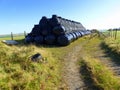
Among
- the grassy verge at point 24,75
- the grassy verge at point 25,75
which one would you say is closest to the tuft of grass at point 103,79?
the grassy verge at point 25,75

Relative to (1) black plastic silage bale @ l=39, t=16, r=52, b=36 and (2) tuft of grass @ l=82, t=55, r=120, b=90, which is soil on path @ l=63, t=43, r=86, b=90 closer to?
(2) tuft of grass @ l=82, t=55, r=120, b=90

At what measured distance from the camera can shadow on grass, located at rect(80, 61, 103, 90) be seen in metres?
8.53

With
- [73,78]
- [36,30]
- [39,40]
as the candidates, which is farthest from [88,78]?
[36,30]

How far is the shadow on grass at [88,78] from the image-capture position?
28.0ft

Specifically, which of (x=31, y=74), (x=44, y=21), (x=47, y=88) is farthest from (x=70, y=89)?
(x=44, y=21)

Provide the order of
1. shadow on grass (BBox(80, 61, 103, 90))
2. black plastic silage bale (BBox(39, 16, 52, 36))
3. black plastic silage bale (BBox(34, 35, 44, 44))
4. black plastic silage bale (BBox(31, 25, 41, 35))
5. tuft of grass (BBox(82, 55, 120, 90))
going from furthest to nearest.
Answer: black plastic silage bale (BBox(31, 25, 41, 35)) → black plastic silage bale (BBox(39, 16, 52, 36)) → black plastic silage bale (BBox(34, 35, 44, 44)) → shadow on grass (BBox(80, 61, 103, 90)) → tuft of grass (BBox(82, 55, 120, 90))

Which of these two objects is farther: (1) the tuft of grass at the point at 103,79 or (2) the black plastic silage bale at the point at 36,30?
(2) the black plastic silage bale at the point at 36,30

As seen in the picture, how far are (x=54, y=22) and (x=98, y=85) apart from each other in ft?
65.6

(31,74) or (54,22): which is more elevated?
(54,22)

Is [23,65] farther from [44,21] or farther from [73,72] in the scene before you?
[44,21]

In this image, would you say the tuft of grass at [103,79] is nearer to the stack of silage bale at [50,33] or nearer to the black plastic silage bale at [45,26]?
the stack of silage bale at [50,33]

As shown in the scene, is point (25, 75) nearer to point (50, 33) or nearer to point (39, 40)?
point (39, 40)

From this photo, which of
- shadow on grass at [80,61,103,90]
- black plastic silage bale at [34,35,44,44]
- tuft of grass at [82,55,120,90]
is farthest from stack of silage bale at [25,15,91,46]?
tuft of grass at [82,55,120,90]

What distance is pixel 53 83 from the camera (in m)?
9.13
